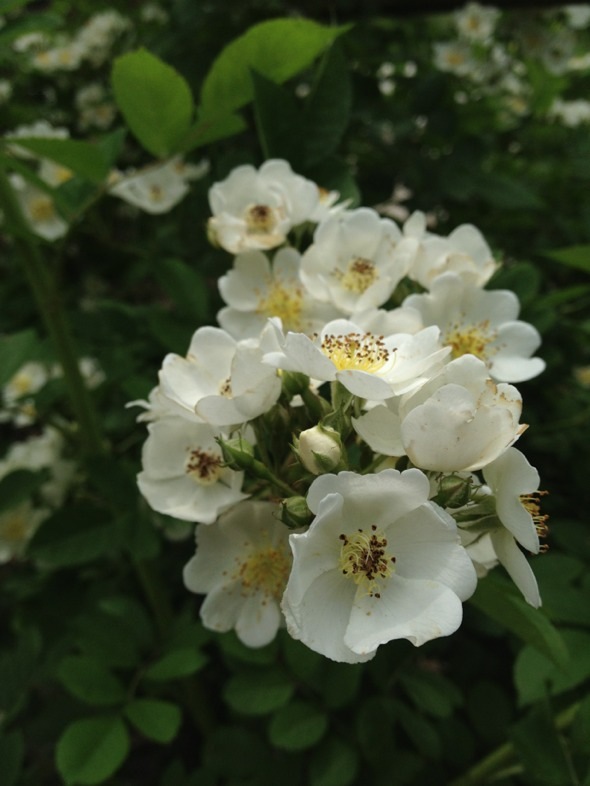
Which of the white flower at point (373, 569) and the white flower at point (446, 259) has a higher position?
the white flower at point (446, 259)

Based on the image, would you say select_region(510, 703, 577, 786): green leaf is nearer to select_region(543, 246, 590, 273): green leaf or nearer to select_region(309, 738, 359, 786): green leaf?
select_region(309, 738, 359, 786): green leaf

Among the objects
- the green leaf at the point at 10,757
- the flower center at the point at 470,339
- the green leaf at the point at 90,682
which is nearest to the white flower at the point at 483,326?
the flower center at the point at 470,339

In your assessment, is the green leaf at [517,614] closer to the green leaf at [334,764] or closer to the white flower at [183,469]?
the white flower at [183,469]

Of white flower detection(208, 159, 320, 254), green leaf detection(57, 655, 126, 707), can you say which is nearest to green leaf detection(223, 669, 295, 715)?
green leaf detection(57, 655, 126, 707)

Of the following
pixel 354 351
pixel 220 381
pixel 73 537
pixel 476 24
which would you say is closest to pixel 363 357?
pixel 354 351

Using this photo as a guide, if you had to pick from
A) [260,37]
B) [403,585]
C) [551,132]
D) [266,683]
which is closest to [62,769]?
[266,683]

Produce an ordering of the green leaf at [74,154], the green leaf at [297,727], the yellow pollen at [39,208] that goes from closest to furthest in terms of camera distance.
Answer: the green leaf at [74,154] < the green leaf at [297,727] < the yellow pollen at [39,208]
